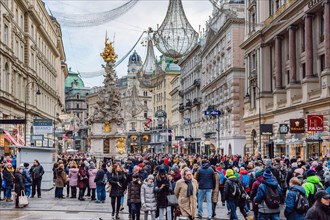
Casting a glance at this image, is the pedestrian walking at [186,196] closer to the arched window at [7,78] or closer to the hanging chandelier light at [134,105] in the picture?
the arched window at [7,78]

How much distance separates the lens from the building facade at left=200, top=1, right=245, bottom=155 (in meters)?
65.2

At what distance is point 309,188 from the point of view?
→ 12.5 m

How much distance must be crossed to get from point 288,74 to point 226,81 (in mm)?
18990

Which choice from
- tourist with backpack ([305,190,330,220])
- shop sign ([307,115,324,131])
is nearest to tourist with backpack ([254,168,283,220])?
tourist with backpack ([305,190,330,220])

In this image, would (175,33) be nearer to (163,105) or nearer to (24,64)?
(24,64)

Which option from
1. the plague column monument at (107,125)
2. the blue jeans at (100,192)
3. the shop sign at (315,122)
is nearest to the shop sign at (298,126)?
the shop sign at (315,122)

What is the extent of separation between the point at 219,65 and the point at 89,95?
11446cm

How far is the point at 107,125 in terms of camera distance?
59.6 m

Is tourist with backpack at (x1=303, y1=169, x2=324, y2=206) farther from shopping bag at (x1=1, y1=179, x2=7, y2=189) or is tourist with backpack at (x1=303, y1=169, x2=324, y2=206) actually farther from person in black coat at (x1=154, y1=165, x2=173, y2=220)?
shopping bag at (x1=1, y1=179, x2=7, y2=189)

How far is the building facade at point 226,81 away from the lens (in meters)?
65.2

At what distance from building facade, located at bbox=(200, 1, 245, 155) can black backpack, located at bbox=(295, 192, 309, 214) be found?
47.7m

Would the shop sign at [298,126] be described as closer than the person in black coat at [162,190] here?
No

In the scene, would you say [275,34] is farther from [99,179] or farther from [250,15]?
[99,179]

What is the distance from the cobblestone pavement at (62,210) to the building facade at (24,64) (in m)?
26.1
